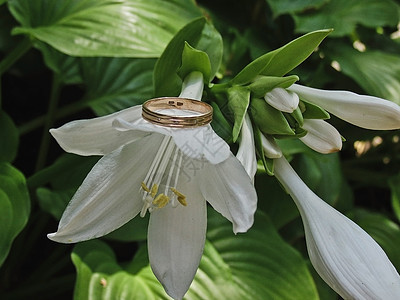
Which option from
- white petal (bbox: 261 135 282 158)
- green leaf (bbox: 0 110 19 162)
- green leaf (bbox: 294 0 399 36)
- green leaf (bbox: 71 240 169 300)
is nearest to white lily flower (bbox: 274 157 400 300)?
white petal (bbox: 261 135 282 158)

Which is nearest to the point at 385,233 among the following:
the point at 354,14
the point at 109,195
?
the point at 354,14

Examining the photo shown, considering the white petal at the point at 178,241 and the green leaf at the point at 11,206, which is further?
the green leaf at the point at 11,206

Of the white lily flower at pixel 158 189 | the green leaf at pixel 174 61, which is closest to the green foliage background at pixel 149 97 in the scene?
the green leaf at pixel 174 61

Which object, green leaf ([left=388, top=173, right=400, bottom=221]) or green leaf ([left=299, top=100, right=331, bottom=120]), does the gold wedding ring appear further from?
green leaf ([left=388, top=173, right=400, bottom=221])

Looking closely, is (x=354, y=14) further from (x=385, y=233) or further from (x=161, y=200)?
(x=161, y=200)

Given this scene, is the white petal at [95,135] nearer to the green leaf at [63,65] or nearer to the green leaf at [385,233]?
the green leaf at [63,65]

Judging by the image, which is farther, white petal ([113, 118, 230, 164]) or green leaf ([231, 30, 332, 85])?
green leaf ([231, 30, 332, 85])
